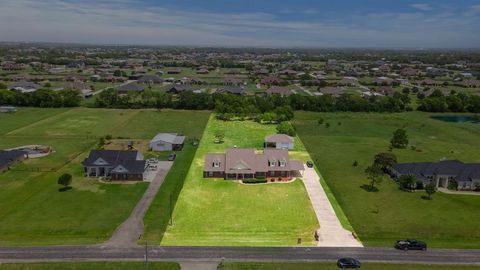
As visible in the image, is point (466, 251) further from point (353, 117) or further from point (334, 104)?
point (334, 104)

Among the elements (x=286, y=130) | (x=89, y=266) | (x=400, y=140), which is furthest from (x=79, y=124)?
(x=400, y=140)

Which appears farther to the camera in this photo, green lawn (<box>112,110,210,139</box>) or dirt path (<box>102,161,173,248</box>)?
green lawn (<box>112,110,210,139</box>)

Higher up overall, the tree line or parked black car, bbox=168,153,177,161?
the tree line

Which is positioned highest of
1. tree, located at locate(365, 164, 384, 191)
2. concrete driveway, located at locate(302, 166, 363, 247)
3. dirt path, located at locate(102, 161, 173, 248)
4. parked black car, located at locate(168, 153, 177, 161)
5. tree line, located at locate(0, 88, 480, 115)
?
tree line, located at locate(0, 88, 480, 115)

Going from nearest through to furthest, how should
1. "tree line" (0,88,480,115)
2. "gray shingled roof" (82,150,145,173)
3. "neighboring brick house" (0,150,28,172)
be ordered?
"gray shingled roof" (82,150,145,173), "neighboring brick house" (0,150,28,172), "tree line" (0,88,480,115)

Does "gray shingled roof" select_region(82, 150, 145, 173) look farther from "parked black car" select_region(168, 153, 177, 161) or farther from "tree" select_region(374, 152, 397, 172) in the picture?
"tree" select_region(374, 152, 397, 172)

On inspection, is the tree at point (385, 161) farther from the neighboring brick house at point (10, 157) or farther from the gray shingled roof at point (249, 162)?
the neighboring brick house at point (10, 157)

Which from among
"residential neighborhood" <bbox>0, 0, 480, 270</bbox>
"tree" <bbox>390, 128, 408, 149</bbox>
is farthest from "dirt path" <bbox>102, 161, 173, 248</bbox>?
"tree" <bbox>390, 128, 408, 149</bbox>

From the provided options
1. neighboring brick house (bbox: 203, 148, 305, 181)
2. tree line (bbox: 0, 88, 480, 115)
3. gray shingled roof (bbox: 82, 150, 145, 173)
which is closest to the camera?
gray shingled roof (bbox: 82, 150, 145, 173)

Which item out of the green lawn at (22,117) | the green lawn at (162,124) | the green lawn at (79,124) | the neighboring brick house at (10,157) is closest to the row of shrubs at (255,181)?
the green lawn at (162,124)
